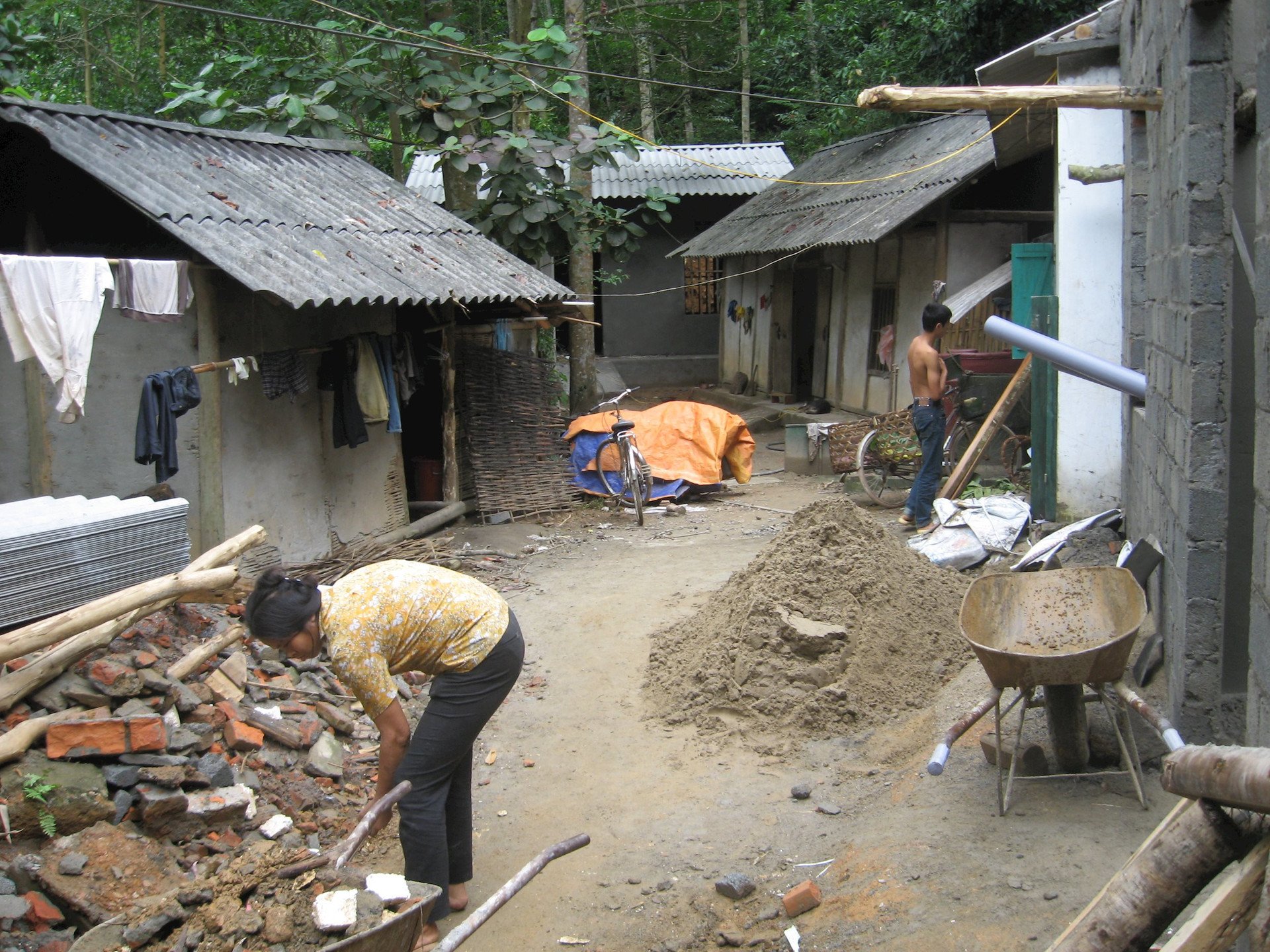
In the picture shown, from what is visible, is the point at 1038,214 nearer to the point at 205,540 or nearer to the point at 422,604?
the point at 205,540

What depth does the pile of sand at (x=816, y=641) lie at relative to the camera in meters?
6.02

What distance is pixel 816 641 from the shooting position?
6.25m

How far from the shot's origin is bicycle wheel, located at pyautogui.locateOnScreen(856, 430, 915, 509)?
1122 centimetres

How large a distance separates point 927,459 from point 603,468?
12.5 feet

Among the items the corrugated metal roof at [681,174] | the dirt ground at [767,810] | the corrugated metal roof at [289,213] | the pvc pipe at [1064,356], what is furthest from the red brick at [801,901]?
the corrugated metal roof at [681,174]

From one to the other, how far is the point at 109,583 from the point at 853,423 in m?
8.14

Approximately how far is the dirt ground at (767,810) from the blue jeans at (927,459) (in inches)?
95.7

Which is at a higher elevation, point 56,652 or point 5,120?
point 5,120

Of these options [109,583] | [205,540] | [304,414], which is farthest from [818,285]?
[109,583]

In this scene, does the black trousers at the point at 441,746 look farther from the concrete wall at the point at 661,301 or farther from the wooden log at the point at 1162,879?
the concrete wall at the point at 661,301

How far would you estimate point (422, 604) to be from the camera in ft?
12.8

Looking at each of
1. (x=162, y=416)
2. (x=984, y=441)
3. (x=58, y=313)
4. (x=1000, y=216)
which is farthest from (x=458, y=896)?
(x=1000, y=216)

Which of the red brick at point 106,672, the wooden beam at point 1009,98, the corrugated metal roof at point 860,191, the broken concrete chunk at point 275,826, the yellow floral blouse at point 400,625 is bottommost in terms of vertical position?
the broken concrete chunk at point 275,826

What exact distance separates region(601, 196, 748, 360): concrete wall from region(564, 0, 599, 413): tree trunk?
6432mm
